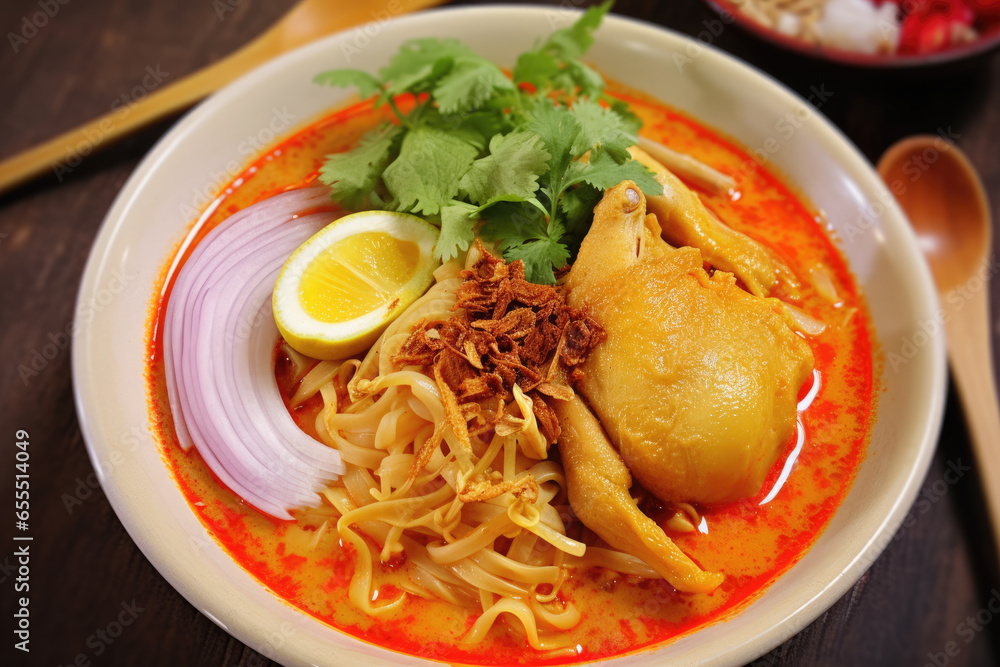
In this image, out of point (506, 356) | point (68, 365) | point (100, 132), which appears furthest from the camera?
point (100, 132)

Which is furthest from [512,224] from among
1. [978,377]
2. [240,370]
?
[978,377]

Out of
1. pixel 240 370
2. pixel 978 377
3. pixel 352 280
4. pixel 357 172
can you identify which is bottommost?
pixel 978 377

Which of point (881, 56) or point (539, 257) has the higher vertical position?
point (881, 56)

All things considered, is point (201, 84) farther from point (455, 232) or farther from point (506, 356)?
point (506, 356)

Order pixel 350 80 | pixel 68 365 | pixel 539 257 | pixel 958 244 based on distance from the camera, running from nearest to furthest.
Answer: pixel 539 257
pixel 350 80
pixel 68 365
pixel 958 244

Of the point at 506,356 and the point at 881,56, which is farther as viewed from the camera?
the point at 881,56

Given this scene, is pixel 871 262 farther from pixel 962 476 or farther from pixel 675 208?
pixel 962 476

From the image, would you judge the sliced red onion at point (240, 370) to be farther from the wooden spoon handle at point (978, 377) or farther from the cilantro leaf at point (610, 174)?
the wooden spoon handle at point (978, 377)
